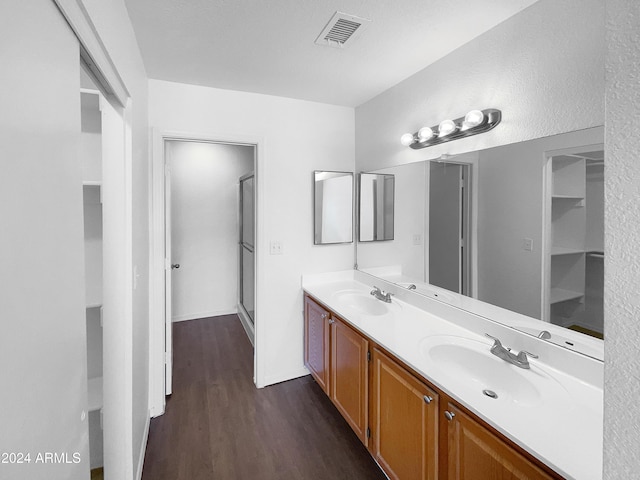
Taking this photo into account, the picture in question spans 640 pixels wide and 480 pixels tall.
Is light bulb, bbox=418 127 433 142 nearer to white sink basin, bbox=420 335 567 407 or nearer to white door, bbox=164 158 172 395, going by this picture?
white sink basin, bbox=420 335 567 407

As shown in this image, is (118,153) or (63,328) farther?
(118,153)

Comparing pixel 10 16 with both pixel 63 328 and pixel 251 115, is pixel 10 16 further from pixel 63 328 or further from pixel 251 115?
pixel 251 115

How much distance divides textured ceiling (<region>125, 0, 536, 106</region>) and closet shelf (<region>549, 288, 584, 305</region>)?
127cm

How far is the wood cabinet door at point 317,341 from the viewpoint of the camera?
2.29m

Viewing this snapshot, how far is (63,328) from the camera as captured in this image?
796 millimetres

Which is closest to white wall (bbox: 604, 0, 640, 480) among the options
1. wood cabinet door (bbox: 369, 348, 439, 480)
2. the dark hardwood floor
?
wood cabinet door (bbox: 369, 348, 439, 480)

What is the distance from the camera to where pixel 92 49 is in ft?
3.18

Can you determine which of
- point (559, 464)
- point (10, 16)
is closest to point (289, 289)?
point (559, 464)

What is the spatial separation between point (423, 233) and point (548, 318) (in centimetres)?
93

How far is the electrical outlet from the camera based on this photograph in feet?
8.50

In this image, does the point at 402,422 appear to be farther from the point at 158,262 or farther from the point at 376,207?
the point at 158,262

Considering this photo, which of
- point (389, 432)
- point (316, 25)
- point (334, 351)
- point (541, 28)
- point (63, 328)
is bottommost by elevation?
point (389, 432)

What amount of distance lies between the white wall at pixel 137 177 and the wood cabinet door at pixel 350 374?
115cm

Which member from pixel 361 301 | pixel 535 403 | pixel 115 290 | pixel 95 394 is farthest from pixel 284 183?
pixel 535 403
